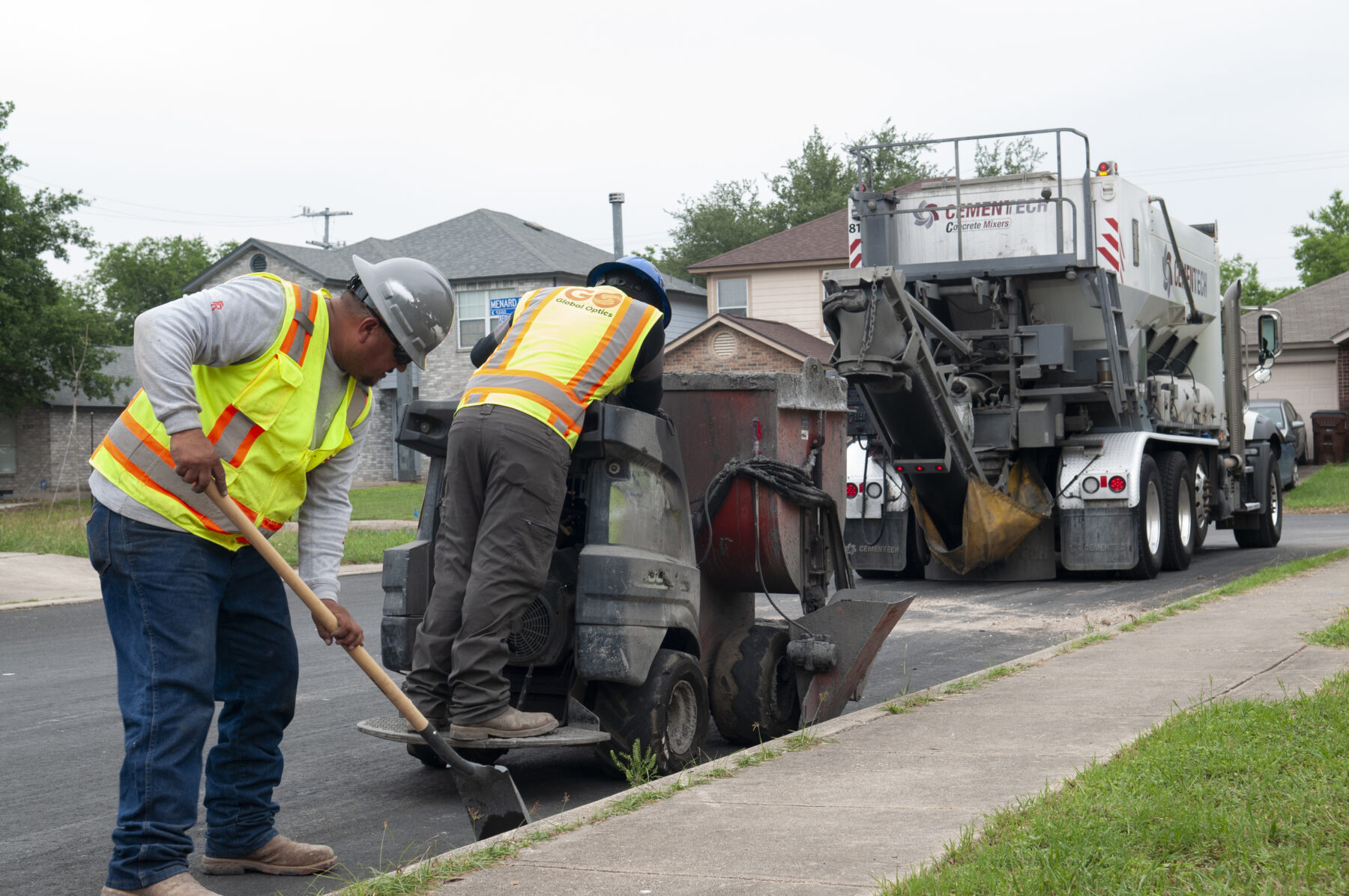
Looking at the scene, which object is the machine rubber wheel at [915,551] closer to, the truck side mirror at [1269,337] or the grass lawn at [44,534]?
the truck side mirror at [1269,337]

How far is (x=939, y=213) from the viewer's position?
42.7 feet

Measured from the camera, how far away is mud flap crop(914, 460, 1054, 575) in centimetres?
1216

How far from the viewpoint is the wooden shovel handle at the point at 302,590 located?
12.2 feet

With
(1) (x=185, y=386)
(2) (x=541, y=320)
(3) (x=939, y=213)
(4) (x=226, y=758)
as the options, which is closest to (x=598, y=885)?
(4) (x=226, y=758)

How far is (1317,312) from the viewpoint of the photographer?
37.2 meters

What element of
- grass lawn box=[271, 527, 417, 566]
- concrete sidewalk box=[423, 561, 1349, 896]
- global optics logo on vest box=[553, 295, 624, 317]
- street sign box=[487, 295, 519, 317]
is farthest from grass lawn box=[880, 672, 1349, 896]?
grass lawn box=[271, 527, 417, 566]

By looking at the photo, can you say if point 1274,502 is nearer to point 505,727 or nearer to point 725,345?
point 725,345

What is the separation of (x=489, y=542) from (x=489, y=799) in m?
0.85

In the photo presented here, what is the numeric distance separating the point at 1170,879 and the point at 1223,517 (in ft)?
43.6

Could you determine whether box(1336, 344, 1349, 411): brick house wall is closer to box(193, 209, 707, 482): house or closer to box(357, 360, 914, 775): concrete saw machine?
box(193, 209, 707, 482): house

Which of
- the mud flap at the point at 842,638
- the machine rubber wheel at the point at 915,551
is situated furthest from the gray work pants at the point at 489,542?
the machine rubber wheel at the point at 915,551

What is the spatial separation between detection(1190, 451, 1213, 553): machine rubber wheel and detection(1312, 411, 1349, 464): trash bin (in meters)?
18.5

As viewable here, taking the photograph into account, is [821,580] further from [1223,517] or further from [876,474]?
[1223,517]

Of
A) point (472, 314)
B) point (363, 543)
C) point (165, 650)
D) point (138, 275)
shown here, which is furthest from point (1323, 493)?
point (138, 275)
